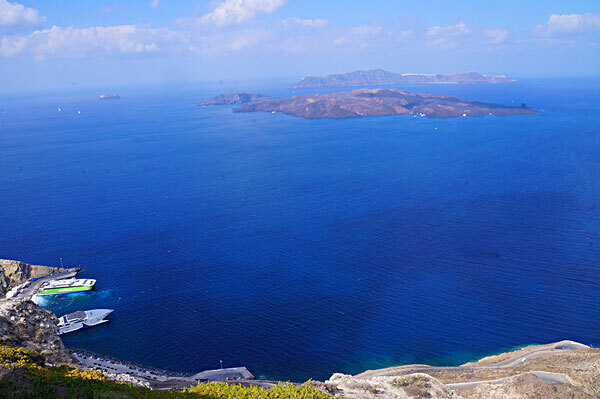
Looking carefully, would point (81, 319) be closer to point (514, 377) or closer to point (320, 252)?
point (320, 252)

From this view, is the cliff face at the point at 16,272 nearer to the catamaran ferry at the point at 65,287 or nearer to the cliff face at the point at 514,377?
the catamaran ferry at the point at 65,287

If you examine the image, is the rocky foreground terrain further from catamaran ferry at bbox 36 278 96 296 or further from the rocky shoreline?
catamaran ferry at bbox 36 278 96 296

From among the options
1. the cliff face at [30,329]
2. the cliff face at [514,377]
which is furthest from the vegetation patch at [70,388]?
the cliff face at [514,377]

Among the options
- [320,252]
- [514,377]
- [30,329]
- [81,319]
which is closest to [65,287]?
[81,319]

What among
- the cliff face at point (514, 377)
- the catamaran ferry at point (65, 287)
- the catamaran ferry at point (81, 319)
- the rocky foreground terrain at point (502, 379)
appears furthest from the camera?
the catamaran ferry at point (65, 287)

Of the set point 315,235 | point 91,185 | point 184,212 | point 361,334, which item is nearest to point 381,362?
point 361,334

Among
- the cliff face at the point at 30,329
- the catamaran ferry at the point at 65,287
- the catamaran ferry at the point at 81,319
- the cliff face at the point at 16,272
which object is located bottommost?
the catamaran ferry at the point at 81,319
